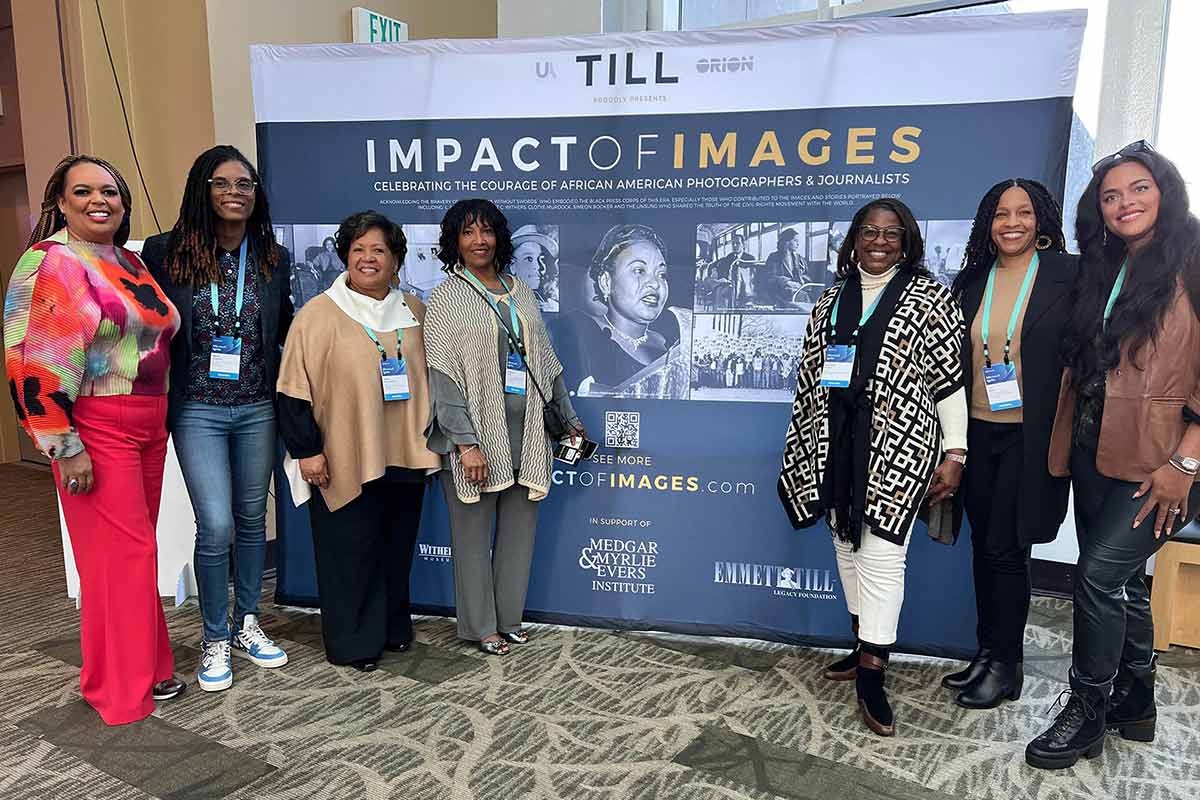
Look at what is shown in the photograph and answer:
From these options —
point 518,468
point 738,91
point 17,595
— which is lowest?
point 17,595

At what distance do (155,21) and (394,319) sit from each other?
2.39 m

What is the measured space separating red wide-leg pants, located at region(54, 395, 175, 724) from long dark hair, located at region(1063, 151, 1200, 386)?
258 cm

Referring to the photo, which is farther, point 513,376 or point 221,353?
point 513,376

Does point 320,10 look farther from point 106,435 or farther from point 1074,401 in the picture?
point 1074,401

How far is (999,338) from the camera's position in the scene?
96.1 inches

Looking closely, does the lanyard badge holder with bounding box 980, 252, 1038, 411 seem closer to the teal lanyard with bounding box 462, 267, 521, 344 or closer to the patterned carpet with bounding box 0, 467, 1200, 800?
the patterned carpet with bounding box 0, 467, 1200, 800

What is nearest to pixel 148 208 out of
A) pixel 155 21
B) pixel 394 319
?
pixel 155 21

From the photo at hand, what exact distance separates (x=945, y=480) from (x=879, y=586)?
355 mm

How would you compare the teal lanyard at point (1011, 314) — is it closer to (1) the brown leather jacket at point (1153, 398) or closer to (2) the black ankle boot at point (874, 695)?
(1) the brown leather jacket at point (1153, 398)

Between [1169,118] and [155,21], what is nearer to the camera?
[1169,118]

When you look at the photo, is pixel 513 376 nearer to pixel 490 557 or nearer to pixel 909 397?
pixel 490 557

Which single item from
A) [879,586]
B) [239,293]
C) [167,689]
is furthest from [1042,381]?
[167,689]

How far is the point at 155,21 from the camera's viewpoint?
13.3 feet

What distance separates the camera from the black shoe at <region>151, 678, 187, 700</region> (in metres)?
2.68
